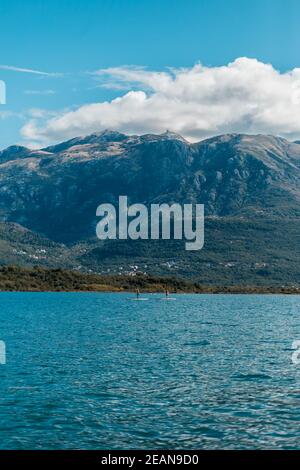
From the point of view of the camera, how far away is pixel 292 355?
257ft

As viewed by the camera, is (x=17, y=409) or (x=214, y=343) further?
(x=214, y=343)

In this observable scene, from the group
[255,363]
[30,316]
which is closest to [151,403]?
[255,363]

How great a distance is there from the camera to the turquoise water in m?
38.9

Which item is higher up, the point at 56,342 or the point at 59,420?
the point at 56,342

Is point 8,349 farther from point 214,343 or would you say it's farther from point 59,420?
point 59,420

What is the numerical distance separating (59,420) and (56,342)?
5016cm

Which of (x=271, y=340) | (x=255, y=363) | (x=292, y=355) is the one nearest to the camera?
(x=255, y=363)

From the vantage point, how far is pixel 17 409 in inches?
1794

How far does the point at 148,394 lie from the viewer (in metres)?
51.2

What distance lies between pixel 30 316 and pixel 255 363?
92.6 metres

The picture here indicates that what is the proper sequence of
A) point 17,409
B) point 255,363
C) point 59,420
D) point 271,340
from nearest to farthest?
point 59,420
point 17,409
point 255,363
point 271,340
